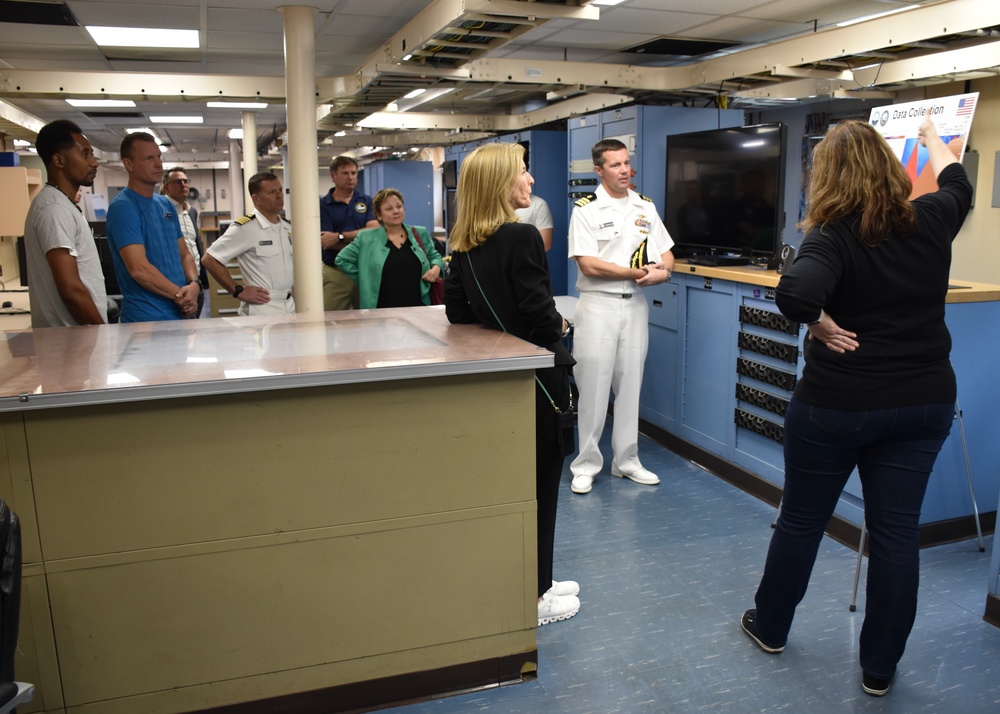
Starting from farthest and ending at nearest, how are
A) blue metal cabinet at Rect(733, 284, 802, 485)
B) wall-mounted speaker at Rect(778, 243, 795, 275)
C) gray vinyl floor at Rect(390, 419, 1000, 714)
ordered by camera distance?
wall-mounted speaker at Rect(778, 243, 795, 275)
blue metal cabinet at Rect(733, 284, 802, 485)
gray vinyl floor at Rect(390, 419, 1000, 714)

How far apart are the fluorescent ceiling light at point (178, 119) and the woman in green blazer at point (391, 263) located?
776cm

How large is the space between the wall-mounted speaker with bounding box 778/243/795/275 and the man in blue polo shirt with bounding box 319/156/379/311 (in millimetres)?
2458

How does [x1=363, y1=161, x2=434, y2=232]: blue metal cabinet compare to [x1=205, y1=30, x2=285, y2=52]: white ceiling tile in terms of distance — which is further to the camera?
[x1=363, y1=161, x2=434, y2=232]: blue metal cabinet

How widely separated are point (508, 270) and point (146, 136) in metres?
2.02

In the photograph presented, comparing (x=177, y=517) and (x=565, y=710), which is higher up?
(x=177, y=517)

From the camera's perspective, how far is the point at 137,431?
6.63 ft

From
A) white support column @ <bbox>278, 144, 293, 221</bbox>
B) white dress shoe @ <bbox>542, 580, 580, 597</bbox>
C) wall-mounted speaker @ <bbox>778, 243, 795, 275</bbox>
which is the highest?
white support column @ <bbox>278, 144, 293, 221</bbox>

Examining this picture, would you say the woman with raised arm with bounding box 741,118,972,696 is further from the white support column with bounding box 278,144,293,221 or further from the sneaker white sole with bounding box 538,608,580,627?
the white support column with bounding box 278,144,293,221

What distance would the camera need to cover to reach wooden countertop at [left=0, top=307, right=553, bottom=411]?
6.40ft

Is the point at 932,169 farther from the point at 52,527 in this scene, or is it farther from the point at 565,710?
the point at 52,527

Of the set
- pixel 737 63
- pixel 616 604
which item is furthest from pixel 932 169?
pixel 737 63

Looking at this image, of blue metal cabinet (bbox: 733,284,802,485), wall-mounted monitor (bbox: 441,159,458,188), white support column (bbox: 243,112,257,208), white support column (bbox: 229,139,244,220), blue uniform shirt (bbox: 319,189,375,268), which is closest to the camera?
blue metal cabinet (bbox: 733,284,802,485)

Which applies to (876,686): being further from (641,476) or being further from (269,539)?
(641,476)

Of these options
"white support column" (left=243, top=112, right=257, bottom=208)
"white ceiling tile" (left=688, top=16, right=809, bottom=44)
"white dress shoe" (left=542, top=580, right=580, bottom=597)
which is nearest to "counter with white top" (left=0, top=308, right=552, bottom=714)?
"white dress shoe" (left=542, top=580, right=580, bottom=597)
